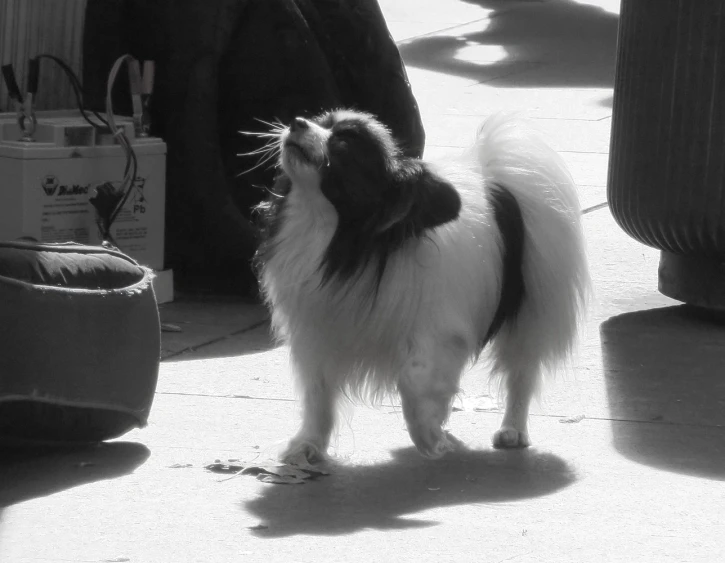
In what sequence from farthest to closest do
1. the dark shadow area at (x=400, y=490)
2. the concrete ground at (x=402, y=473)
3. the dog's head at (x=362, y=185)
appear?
the dog's head at (x=362, y=185) < the dark shadow area at (x=400, y=490) < the concrete ground at (x=402, y=473)

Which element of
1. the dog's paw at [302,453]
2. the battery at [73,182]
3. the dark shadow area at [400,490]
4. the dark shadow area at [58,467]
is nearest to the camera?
the dark shadow area at [400,490]

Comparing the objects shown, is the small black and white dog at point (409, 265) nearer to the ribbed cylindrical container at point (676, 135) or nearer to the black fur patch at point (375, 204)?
the black fur patch at point (375, 204)

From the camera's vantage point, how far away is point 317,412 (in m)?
5.05

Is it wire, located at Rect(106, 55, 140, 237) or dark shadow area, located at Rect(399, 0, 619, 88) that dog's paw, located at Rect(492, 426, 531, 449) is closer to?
wire, located at Rect(106, 55, 140, 237)

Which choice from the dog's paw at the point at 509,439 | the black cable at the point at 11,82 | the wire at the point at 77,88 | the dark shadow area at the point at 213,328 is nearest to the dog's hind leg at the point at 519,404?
the dog's paw at the point at 509,439

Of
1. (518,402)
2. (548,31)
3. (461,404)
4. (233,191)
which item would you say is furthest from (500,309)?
(548,31)

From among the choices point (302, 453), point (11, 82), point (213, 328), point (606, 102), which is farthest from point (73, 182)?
point (606, 102)

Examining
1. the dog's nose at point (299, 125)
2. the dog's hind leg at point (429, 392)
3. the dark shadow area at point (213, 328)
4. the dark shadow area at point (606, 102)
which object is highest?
the dog's nose at point (299, 125)

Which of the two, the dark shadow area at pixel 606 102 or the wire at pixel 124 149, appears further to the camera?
the dark shadow area at pixel 606 102

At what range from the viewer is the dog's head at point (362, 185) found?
4672mm

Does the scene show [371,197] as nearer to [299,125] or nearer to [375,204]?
[375,204]

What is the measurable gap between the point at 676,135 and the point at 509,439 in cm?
223

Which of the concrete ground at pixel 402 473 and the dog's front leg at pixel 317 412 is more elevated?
the dog's front leg at pixel 317 412

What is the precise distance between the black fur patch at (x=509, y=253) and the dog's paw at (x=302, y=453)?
677 mm
